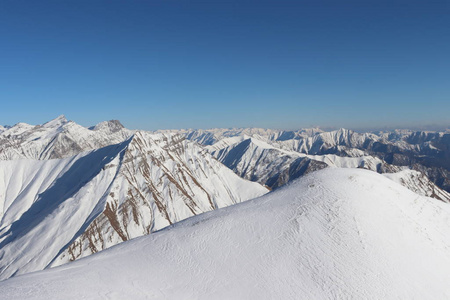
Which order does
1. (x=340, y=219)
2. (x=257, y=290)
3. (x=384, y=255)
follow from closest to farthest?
(x=257, y=290), (x=384, y=255), (x=340, y=219)

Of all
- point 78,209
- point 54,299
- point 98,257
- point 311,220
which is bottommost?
point 78,209

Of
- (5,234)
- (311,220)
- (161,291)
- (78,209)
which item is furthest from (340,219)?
(5,234)

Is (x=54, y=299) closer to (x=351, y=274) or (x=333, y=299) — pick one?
(x=333, y=299)

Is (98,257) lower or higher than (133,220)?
higher

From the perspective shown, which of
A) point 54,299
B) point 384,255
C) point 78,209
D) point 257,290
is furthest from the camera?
point 78,209

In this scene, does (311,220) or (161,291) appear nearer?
(161,291)

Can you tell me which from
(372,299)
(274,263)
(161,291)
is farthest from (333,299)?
(161,291)

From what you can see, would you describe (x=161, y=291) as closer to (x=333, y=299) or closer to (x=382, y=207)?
(x=333, y=299)
